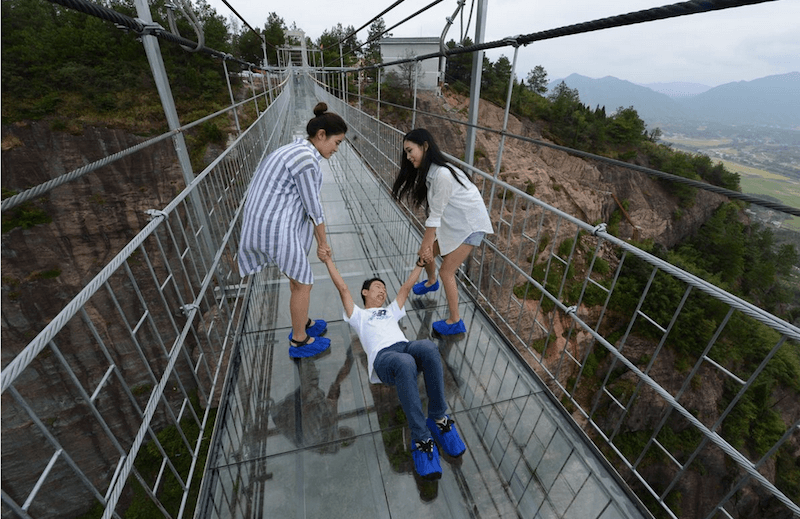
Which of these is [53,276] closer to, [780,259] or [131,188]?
[131,188]

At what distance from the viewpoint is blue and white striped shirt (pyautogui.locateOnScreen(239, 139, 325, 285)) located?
103 inches

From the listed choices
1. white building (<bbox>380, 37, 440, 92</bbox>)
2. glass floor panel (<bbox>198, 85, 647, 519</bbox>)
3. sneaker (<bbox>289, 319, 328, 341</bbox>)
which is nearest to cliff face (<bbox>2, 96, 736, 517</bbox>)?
white building (<bbox>380, 37, 440, 92</bbox>)

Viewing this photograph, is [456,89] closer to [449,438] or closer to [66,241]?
[66,241]

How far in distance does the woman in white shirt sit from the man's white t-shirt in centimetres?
62

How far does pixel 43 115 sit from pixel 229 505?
35.1m

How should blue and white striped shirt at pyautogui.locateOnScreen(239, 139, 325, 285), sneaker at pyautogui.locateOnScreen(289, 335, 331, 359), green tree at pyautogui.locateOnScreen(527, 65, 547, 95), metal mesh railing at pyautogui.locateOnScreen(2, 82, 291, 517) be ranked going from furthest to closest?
green tree at pyautogui.locateOnScreen(527, 65, 547, 95) → sneaker at pyautogui.locateOnScreen(289, 335, 331, 359) → blue and white striped shirt at pyautogui.locateOnScreen(239, 139, 325, 285) → metal mesh railing at pyautogui.locateOnScreen(2, 82, 291, 517)

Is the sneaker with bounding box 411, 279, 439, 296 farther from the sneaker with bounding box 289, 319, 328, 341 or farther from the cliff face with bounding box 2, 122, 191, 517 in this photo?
the cliff face with bounding box 2, 122, 191, 517

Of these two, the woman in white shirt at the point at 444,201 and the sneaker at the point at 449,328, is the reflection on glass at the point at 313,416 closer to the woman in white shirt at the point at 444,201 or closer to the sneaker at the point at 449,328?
the sneaker at the point at 449,328

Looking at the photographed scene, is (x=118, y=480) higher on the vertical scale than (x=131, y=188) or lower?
higher

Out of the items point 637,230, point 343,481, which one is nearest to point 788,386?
point 637,230

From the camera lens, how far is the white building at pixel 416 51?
1406 inches

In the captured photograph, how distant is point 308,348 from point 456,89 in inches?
1587

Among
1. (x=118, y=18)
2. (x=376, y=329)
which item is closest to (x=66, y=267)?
(x=118, y=18)

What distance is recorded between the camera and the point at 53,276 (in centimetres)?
2208
